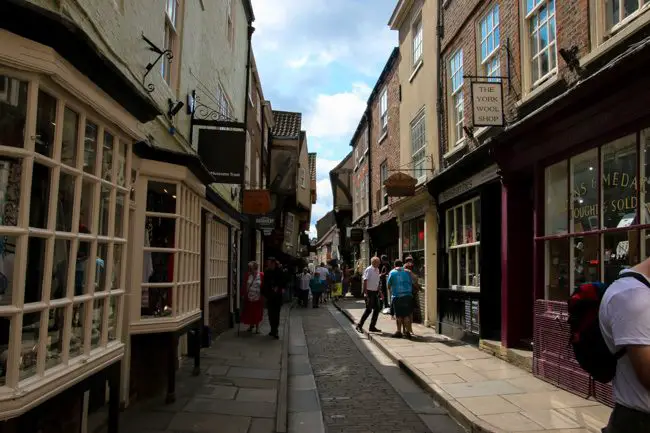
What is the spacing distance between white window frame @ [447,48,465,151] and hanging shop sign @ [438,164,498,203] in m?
1.00

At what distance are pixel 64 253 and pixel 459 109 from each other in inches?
376

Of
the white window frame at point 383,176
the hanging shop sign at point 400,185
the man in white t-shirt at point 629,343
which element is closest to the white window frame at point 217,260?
the hanging shop sign at point 400,185

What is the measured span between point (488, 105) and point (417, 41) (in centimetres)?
693

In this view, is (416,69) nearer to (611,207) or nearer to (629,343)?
(611,207)

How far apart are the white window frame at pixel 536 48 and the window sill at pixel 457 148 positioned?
257cm

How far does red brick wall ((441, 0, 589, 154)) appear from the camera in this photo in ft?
22.1

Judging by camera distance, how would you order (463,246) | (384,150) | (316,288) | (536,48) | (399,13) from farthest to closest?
(316,288)
(384,150)
(399,13)
(463,246)
(536,48)

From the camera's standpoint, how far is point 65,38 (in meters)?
3.06

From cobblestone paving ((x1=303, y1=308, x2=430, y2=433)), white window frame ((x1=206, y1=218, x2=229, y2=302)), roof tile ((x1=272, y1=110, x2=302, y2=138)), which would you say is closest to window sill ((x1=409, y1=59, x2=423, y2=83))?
white window frame ((x1=206, y1=218, x2=229, y2=302))

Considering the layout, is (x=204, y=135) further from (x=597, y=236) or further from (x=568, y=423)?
(x=568, y=423)

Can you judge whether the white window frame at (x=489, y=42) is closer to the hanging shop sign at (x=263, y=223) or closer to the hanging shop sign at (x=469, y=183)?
the hanging shop sign at (x=469, y=183)

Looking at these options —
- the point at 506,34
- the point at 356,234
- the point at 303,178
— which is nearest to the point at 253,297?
the point at 506,34

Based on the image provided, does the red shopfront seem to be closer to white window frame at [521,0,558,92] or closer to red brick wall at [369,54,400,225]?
white window frame at [521,0,558,92]

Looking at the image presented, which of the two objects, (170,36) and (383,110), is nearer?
(170,36)
